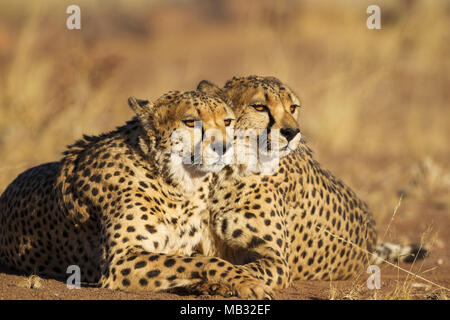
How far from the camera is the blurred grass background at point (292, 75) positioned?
805 centimetres

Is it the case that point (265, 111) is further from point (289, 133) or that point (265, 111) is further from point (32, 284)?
point (32, 284)

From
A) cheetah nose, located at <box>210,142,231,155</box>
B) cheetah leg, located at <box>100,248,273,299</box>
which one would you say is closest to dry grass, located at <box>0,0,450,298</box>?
cheetah leg, located at <box>100,248,273,299</box>

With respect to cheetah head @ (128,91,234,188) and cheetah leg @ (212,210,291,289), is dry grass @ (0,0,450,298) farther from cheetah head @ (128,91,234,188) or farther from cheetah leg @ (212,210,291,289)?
cheetah head @ (128,91,234,188)

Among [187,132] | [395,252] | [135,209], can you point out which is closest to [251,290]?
[135,209]

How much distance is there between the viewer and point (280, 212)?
4.59m

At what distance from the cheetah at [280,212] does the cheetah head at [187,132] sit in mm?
282

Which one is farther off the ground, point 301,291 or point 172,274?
point 172,274

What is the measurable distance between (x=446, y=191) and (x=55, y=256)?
4952mm

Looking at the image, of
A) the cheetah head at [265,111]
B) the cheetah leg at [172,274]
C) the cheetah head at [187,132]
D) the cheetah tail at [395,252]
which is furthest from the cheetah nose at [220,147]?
the cheetah tail at [395,252]

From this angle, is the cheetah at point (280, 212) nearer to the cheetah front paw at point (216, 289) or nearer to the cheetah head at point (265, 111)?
the cheetah head at point (265, 111)

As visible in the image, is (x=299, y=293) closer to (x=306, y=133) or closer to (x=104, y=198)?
(x=104, y=198)

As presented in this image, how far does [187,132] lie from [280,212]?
0.89m

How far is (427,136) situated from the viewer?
431 inches

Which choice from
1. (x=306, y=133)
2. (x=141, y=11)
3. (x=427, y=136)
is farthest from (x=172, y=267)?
(x=141, y=11)
